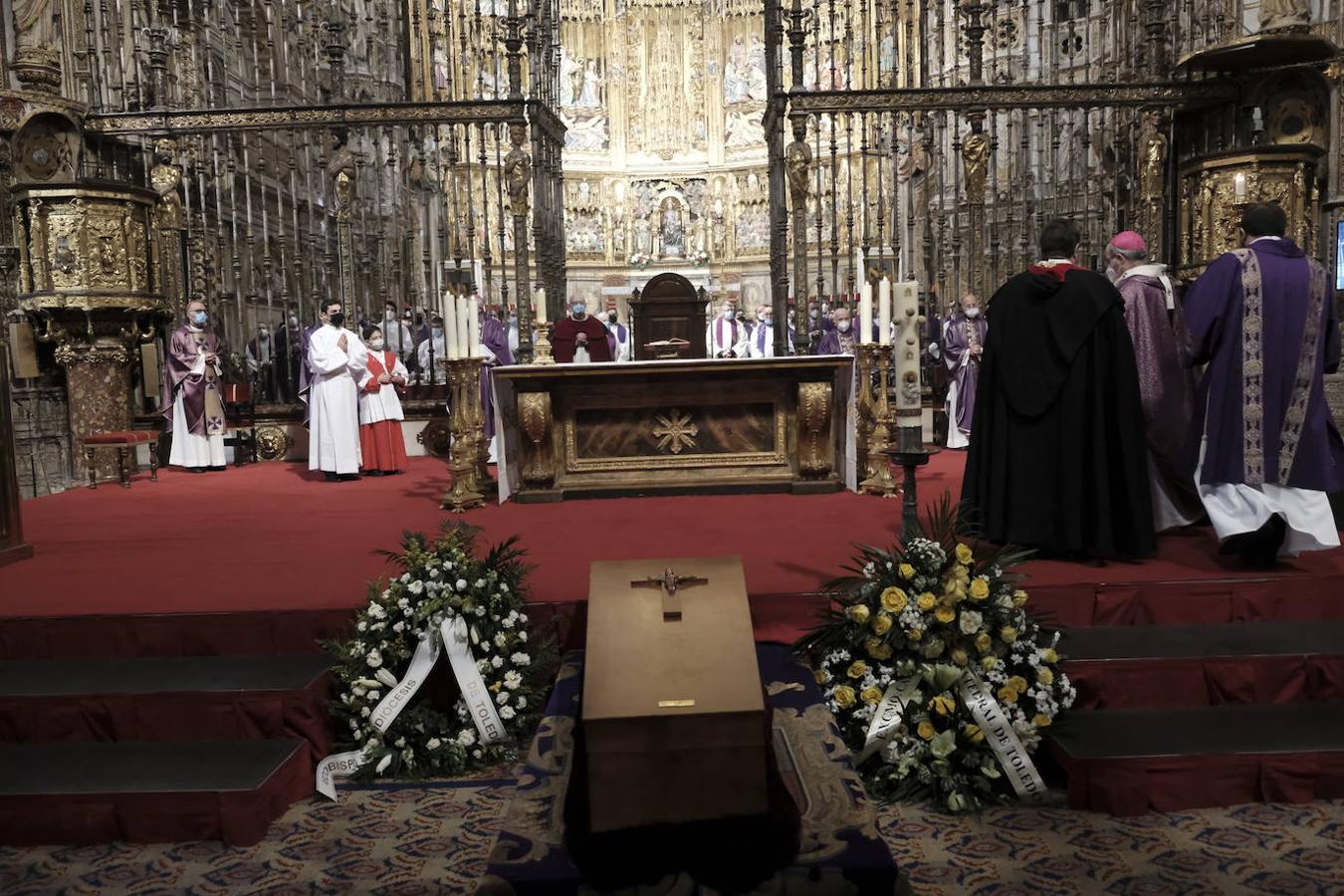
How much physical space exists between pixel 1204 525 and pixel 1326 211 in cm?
595

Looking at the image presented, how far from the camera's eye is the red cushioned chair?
9570mm

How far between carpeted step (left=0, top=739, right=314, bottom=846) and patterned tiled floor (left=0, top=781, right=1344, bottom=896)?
0.06 metres

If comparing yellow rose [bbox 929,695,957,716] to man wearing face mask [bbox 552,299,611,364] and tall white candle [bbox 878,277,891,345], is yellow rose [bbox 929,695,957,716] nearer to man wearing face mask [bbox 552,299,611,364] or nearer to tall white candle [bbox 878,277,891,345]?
tall white candle [bbox 878,277,891,345]

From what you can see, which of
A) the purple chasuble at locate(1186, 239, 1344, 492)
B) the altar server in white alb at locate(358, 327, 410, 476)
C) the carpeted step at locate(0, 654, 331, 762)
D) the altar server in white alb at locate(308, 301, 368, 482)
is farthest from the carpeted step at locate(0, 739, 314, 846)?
the altar server in white alb at locate(358, 327, 410, 476)

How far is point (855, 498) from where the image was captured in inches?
305

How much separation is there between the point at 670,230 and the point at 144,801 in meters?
18.0

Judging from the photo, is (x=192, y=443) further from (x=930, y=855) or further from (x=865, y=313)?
(x=930, y=855)

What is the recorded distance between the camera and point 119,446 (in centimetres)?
982

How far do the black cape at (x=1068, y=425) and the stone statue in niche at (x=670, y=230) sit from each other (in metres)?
15.8

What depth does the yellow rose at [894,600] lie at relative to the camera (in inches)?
161

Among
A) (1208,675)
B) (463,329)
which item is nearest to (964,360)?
(463,329)

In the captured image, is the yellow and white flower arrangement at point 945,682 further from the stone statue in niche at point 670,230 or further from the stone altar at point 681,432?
the stone statue in niche at point 670,230

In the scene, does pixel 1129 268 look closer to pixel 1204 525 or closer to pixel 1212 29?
pixel 1204 525

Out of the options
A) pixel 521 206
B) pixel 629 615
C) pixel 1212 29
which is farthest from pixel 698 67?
pixel 629 615
